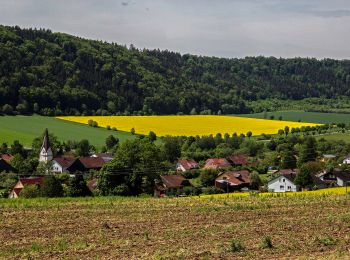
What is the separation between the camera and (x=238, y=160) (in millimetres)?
76062

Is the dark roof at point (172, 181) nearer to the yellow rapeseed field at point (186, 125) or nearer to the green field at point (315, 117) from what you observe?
the yellow rapeseed field at point (186, 125)

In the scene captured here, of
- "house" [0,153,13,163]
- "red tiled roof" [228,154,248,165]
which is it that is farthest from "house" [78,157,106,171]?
"red tiled roof" [228,154,248,165]

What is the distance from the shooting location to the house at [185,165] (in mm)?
70125

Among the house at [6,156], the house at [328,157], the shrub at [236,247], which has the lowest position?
the house at [6,156]

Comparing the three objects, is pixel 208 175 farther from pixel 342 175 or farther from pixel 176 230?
pixel 176 230

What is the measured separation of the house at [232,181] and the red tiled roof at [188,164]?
8.70 meters

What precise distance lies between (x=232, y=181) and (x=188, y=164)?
1369 centimetres

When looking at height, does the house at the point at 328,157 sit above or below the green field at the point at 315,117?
below

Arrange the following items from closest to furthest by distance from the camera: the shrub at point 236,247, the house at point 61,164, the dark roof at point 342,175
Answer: the shrub at point 236,247
the dark roof at point 342,175
the house at point 61,164

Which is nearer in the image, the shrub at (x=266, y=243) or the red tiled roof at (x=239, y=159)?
the shrub at (x=266, y=243)

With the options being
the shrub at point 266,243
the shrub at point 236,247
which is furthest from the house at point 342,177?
the shrub at point 236,247

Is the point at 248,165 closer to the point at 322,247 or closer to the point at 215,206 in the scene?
the point at 215,206

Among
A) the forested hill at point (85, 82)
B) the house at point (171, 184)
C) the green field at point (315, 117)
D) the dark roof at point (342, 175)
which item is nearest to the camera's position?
the house at point (171, 184)

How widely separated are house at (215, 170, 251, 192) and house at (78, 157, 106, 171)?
14447 mm
